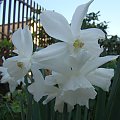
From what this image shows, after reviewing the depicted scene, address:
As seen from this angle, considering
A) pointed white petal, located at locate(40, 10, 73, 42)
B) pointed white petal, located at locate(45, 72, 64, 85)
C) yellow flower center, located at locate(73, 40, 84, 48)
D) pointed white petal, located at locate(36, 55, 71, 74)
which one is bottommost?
pointed white petal, located at locate(45, 72, 64, 85)

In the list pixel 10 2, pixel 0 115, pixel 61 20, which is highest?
pixel 61 20

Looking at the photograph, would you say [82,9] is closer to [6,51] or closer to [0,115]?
[0,115]

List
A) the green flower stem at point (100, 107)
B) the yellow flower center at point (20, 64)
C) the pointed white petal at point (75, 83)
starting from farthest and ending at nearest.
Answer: the green flower stem at point (100, 107) → the yellow flower center at point (20, 64) → the pointed white petal at point (75, 83)

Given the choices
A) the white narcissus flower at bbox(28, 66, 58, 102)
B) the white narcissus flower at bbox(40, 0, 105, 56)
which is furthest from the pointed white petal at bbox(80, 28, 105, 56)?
the white narcissus flower at bbox(28, 66, 58, 102)

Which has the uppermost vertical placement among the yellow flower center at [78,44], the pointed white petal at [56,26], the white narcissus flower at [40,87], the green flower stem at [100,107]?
the pointed white petal at [56,26]

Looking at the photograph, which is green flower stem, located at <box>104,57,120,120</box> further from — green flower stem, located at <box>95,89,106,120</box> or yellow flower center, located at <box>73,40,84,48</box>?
yellow flower center, located at <box>73,40,84,48</box>

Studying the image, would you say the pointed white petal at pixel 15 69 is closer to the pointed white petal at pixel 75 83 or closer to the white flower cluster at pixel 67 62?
the white flower cluster at pixel 67 62

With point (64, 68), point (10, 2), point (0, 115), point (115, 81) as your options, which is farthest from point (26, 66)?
point (10, 2)

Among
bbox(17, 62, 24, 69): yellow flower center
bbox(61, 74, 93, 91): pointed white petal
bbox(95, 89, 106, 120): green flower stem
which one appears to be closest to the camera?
bbox(61, 74, 93, 91): pointed white petal

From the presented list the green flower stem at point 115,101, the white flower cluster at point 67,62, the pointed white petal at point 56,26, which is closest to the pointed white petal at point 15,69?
the white flower cluster at point 67,62
